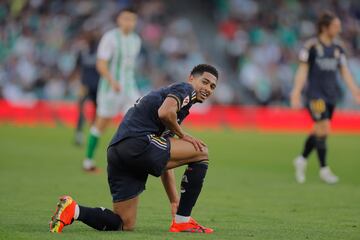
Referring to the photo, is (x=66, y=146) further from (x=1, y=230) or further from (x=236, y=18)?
(x=236, y=18)

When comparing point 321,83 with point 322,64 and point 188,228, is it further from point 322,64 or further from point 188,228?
point 188,228

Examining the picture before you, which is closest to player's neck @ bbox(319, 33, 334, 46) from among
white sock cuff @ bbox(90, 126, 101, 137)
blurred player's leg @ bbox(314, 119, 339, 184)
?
blurred player's leg @ bbox(314, 119, 339, 184)

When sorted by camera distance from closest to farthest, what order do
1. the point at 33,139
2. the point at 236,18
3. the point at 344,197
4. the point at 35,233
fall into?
the point at 35,233, the point at 344,197, the point at 33,139, the point at 236,18

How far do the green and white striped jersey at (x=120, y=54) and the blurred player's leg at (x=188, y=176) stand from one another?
6.24m

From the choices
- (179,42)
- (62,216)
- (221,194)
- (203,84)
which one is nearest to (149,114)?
(203,84)

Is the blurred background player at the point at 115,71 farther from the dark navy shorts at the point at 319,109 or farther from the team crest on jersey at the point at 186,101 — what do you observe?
the team crest on jersey at the point at 186,101

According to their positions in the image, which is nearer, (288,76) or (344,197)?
(344,197)

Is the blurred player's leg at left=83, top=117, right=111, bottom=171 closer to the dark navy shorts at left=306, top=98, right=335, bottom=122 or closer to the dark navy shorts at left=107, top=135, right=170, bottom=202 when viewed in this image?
the dark navy shorts at left=306, top=98, right=335, bottom=122

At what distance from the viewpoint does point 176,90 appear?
7594 mm

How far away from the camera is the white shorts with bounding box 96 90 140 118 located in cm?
1392

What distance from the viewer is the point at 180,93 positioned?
757 cm

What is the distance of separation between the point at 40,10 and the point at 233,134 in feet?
29.9

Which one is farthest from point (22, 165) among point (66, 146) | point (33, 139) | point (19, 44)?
point (19, 44)

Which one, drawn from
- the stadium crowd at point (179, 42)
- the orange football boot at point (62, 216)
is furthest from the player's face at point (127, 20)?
the stadium crowd at point (179, 42)
